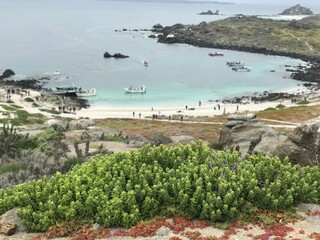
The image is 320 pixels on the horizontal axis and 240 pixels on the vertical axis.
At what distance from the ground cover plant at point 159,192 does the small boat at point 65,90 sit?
254ft

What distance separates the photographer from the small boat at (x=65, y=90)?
91.7 meters

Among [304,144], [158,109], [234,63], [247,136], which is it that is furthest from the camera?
[234,63]

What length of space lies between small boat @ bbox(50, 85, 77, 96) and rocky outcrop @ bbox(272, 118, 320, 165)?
245 feet

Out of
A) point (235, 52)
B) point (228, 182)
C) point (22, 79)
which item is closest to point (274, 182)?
point (228, 182)

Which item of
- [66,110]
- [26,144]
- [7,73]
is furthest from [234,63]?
[26,144]

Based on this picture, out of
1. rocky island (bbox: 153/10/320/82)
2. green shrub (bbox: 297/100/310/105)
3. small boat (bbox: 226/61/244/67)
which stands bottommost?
green shrub (bbox: 297/100/310/105)

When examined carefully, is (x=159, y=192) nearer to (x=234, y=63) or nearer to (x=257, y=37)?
(x=234, y=63)

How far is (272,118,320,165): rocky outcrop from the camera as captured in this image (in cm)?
2011

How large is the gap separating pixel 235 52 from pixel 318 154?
469ft

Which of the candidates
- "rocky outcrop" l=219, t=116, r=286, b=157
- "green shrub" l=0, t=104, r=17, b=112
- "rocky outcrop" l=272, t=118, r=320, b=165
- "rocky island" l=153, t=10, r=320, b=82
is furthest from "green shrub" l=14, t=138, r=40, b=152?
"rocky island" l=153, t=10, r=320, b=82

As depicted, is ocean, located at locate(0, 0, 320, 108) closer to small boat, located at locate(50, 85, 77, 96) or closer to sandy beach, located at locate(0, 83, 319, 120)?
sandy beach, located at locate(0, 83, 319, 120)

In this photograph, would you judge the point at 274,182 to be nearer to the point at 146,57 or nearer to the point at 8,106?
the point at 8,106

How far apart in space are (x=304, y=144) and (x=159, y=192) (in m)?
9.80

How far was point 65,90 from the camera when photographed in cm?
9300
